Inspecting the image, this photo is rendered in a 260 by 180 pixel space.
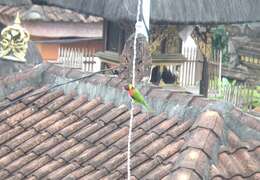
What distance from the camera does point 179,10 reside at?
12.6 m

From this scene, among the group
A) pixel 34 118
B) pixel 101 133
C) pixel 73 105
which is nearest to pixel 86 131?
pixel 101 133

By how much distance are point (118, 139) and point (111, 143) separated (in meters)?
0.08

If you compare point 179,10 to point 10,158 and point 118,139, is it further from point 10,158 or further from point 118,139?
point 10,158

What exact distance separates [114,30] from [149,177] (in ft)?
30.8

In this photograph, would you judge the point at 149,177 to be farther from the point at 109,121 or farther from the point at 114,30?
the point at 114,30

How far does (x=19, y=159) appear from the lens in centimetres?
587

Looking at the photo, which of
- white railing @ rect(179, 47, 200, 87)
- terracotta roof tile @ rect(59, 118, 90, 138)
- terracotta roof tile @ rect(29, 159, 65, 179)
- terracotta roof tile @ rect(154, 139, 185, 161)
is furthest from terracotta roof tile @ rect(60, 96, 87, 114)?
white railing @ rect(179, 47, 200, 87)

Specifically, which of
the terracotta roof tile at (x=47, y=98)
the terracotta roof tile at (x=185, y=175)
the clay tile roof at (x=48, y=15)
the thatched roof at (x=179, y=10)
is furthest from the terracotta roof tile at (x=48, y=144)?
the clay tile roof at (x=48, y=15)

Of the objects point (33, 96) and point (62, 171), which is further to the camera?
point (33, 96)

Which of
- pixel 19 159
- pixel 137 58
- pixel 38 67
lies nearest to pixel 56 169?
pixel 19 159

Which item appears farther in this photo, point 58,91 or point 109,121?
point 58,91

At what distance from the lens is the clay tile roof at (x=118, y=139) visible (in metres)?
5.29

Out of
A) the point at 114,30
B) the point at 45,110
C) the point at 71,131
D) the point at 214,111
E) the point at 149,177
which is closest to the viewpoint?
the point at 149,177

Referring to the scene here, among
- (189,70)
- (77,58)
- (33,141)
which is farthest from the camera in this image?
(77,58)
